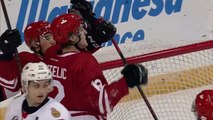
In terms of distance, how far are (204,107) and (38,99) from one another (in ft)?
1.96

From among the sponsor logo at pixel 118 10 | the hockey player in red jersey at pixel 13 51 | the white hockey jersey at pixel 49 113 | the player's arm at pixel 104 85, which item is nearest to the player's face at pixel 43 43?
the hockey player in red jersey at pixel 13 51

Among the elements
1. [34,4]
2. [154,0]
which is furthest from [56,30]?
[154,0]

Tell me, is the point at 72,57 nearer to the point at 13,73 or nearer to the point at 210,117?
the point at 13,73

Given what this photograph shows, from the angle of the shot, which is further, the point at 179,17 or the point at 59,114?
the point at 179,17

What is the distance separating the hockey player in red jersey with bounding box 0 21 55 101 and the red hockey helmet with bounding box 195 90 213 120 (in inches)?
29.5

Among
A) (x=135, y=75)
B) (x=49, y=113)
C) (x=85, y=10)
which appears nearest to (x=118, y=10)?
(x=85, y=10)

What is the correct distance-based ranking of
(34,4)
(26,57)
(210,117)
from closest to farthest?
(210,117) < (26,57) < (34,4)

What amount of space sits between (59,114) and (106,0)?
194 centimetres

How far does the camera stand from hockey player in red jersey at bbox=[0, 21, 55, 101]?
2.87 metres

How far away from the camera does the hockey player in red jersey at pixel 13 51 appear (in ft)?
9.41

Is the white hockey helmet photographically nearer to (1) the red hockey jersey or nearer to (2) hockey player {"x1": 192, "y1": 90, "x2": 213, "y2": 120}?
(1) the red hockey jersey

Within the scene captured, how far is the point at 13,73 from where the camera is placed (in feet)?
9.74

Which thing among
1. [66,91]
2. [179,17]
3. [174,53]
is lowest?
[179,17]

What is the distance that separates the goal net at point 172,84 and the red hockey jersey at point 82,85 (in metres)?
0.65
